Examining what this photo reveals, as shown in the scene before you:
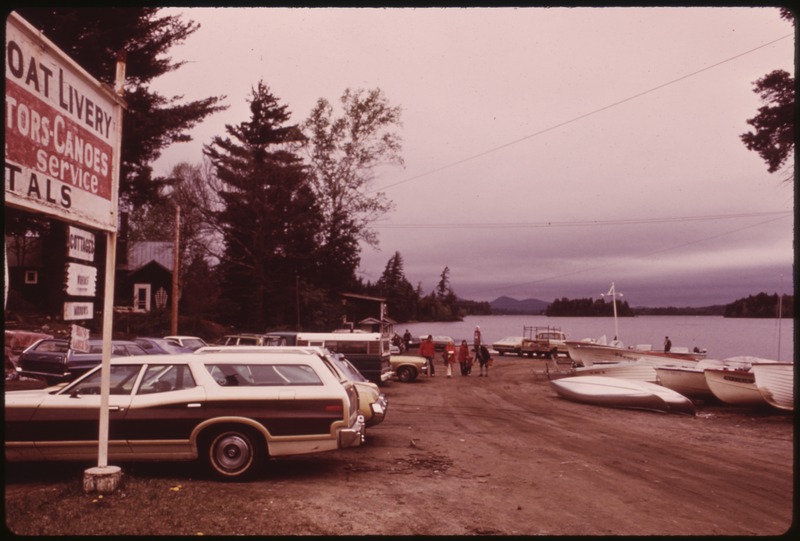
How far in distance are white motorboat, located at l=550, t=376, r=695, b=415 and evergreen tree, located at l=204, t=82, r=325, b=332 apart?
88.3 feet

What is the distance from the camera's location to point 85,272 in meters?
7.16

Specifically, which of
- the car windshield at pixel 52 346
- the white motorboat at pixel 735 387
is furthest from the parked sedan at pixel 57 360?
the white motorboat at pixel 735 387

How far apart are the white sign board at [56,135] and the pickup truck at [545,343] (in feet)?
A: 139

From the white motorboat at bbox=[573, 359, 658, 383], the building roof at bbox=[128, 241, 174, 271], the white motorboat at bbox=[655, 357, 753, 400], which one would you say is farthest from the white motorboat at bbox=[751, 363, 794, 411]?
the building roof at bbox=[128, 241, 174, 271]

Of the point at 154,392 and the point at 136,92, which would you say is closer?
the point at 154,392

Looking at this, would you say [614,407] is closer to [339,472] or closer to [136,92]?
[339,472]

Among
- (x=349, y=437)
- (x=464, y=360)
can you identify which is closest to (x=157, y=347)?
(x=464, y=360)

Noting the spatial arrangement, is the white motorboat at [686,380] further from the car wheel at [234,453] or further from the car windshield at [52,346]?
the car windshield at [52,346]

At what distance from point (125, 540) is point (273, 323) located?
135 feet

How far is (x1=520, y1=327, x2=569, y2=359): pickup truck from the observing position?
4752 centimetres

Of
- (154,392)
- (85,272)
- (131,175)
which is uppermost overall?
(131,175)

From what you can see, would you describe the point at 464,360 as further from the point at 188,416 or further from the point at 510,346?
the point at 188,416

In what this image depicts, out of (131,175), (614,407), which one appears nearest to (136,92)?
(131,175)

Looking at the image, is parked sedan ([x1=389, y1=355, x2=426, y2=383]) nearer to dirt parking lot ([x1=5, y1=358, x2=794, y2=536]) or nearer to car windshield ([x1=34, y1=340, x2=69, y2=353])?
dirt parking lot ([x1=5, y1=358, x2=794, y2=536])
